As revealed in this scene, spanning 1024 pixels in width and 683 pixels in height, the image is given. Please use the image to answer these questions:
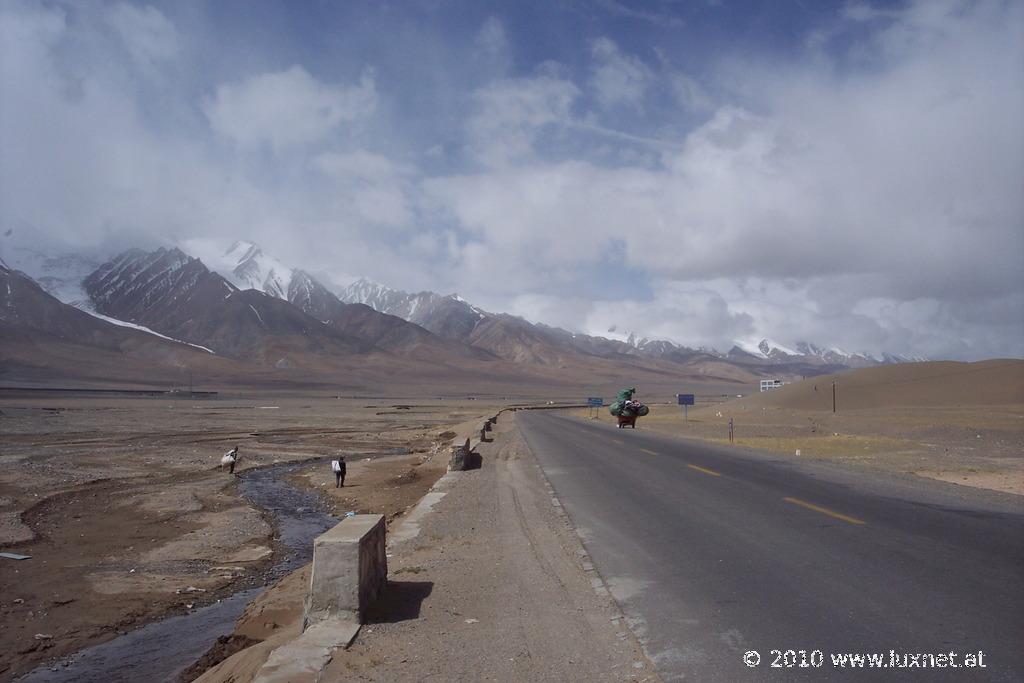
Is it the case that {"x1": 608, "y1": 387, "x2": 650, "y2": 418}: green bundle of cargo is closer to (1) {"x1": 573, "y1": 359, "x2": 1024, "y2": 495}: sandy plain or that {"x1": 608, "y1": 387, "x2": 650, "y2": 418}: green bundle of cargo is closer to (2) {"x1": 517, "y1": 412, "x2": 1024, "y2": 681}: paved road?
(1) {"x1": 573, "y1": 359, "x2": 1024, "y2": 495}: sandy plain

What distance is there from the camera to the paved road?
640 cm

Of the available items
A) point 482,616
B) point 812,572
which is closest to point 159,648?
point 482,616

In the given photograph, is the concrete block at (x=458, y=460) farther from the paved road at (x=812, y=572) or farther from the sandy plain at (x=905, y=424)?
the sandy plain at (x=905, y=424)

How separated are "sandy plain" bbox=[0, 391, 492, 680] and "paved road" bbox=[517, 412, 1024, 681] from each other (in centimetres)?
666

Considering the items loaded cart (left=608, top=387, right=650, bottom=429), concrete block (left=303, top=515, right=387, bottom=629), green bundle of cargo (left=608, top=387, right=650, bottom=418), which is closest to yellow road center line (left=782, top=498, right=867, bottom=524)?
concrete block (left=303, top=515, right=387, bottom=629)

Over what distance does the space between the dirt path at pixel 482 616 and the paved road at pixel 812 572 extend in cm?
41

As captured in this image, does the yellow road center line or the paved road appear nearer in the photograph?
the paved road

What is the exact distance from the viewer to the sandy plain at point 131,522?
11.5m

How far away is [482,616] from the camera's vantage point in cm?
785

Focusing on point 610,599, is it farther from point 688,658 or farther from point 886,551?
point 886,551

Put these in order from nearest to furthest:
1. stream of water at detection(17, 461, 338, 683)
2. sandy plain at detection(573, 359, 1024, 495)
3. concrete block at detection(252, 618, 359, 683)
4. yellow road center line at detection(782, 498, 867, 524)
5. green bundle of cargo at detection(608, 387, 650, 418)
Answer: concrete block at detection(252, 618, 359, 683) < stream of water at detection(17, 461, 338, 683) < yellow road center line at detection(782, 498, 867, 524) < sandy plain at detection(573, 359, 1024, 495) < green bundle of cargo at detection(608, 387, 650, 418)

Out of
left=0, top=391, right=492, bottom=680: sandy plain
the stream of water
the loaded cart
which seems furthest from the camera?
the loaded cart

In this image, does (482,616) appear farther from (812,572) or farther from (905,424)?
(905,424)

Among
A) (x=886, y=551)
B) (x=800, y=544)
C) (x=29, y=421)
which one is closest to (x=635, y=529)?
A: (x=800, y=544)
